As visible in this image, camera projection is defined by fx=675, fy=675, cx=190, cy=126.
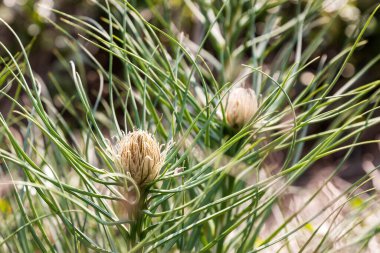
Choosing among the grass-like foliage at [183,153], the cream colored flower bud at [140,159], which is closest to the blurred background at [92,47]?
the grass-like foliage at [183,153]

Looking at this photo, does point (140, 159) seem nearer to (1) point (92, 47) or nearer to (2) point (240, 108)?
(2) point (240, 108)

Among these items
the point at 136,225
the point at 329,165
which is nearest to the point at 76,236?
the point at 136,225

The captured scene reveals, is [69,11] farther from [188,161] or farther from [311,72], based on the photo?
[188,161]

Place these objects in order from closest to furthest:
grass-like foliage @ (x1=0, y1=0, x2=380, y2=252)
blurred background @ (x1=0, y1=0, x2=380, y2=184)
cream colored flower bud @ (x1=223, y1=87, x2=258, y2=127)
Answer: grass-like foliage @ (x1=0, y1=0, x2=380, y2=252)
cream colored flower bud @ (x1=223, y1=87, x2=258, y2=127)
blurred background @ (x1=0, y1=0, x2=380, y2=184)

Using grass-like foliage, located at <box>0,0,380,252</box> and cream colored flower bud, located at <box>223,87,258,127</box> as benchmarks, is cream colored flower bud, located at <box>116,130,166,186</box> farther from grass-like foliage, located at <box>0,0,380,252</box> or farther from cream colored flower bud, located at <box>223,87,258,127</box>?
cream colored flower bud, located at <box>223,87,258,127</box>

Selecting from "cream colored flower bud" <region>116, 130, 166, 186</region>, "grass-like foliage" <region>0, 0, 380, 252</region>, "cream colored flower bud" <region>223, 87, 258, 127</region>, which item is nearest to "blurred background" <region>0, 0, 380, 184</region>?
"grass-like foliage" <region>0, 0, 380, 252</region>

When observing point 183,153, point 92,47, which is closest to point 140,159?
point 183,153

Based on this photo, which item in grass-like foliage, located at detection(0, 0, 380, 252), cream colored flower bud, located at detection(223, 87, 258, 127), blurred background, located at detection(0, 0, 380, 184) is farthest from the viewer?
blurred background, located at detection(0, 0, 380, 184)
